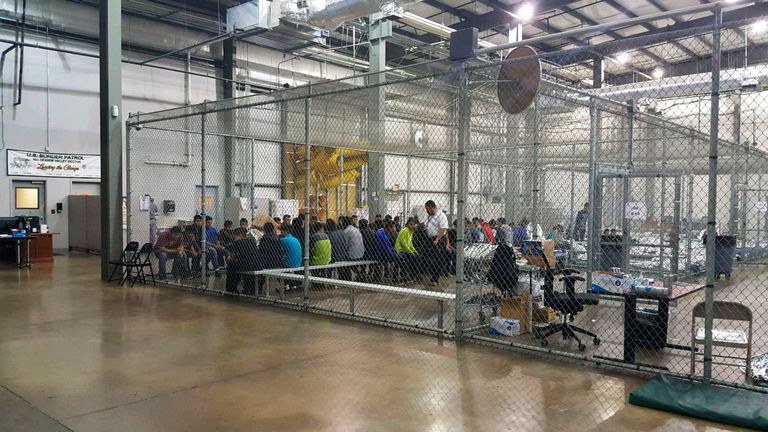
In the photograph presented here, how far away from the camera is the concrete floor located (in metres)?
3.81

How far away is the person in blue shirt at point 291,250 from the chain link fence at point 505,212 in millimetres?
26

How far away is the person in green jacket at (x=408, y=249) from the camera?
35.1 feet

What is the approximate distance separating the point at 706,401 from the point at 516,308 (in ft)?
7.89

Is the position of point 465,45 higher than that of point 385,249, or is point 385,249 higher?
point 465,45

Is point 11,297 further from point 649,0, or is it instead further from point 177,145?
point 649,0

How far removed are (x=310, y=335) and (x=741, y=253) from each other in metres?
13.1

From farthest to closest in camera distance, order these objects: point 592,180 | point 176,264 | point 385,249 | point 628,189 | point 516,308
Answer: point 385,249
point 176,264
point 628,189
point 592,180
point 516,308

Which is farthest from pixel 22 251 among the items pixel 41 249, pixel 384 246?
pixel 384 246

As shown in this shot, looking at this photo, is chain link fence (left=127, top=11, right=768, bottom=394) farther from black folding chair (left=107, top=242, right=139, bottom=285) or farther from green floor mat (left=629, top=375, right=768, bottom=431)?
black folding chair (left=107, top=242, right=139, bottom=285)

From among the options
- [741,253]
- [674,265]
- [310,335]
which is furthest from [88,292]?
[741,253]

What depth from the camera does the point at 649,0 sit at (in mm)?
13922

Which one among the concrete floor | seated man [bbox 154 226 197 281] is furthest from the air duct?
the concrete floor

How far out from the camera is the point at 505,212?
444 inches

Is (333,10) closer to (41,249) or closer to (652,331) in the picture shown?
(652,331)
